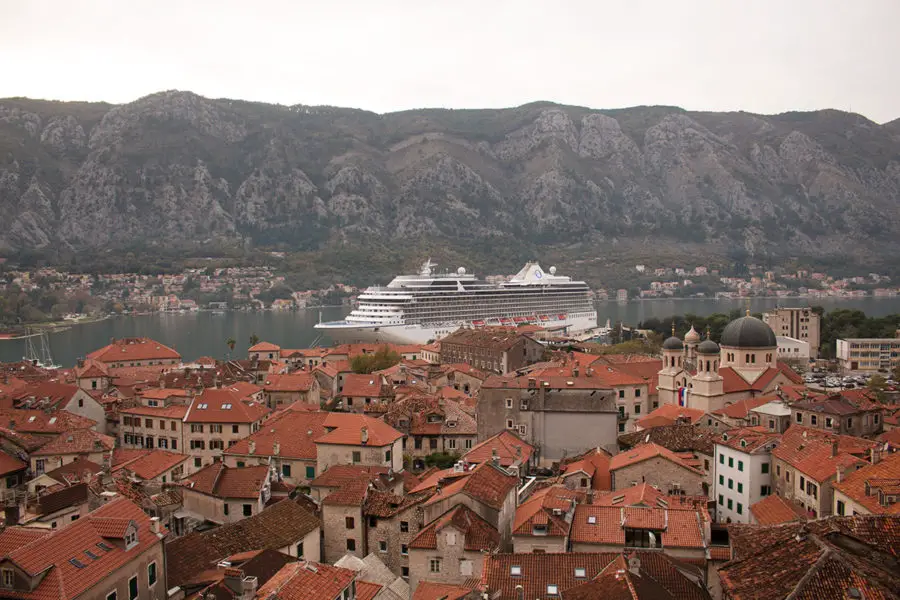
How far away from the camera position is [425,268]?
356ft

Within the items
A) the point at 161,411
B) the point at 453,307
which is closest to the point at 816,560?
the point at 161,411

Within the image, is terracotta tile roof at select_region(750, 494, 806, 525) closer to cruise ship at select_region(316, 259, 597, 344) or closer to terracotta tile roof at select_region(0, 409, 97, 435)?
terracotta tile roof at select_region(0, 409, 97, 435)

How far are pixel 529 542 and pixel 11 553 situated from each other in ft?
32.3

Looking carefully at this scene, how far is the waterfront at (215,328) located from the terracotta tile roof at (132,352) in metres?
24.4

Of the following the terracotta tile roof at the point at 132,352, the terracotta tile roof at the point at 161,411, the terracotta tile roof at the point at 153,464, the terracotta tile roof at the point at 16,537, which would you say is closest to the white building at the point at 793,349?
the terracotta tile roof at the point at 132,352

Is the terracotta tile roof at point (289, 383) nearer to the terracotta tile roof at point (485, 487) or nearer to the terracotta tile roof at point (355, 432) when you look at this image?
the terracotta tile roof at point (355, 432)

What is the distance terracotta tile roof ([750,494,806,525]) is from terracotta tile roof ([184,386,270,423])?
755 inches

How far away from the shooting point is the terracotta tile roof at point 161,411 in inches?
1276

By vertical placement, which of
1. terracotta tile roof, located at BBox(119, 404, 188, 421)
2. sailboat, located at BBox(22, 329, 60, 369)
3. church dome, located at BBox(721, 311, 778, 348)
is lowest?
sailboat, located at BBox(22, 329, 60, 369)

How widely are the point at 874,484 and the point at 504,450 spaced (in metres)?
10.6

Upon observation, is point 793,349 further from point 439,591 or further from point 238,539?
point 238,539

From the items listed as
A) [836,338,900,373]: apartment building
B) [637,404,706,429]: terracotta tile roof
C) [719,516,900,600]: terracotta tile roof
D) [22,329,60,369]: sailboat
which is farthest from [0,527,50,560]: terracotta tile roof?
[22,329,60,369]: sailboat

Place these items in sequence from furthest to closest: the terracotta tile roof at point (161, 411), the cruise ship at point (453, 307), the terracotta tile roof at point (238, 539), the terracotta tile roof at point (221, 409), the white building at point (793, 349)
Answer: the cruise ship at point (453, 307)
the white building at point (793, 349)
the terracotta tile roof at point (161, 411)
the terracotta tile roof at point (221, 409)
the terracotta tile roof at point (238, 539)

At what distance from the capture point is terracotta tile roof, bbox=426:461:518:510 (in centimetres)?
1781
